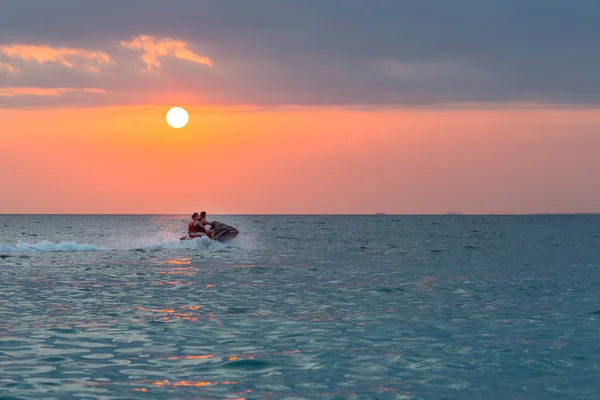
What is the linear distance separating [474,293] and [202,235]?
31671mm

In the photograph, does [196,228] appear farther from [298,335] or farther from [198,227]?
[298,335]

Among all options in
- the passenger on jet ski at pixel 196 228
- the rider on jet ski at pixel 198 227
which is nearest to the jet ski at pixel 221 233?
the rider on jet ski at pixel 198 227

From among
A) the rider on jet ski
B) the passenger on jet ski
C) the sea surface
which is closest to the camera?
the sea surface

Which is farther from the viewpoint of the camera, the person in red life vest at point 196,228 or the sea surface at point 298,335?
the person in red life vest at point 196,228

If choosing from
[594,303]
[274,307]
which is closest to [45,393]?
[274,307]

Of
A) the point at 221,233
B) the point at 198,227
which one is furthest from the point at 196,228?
the point at 221,233

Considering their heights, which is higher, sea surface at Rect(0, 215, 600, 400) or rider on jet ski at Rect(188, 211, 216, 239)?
rider on jet ski at Rect(188, 211, 216, 239)

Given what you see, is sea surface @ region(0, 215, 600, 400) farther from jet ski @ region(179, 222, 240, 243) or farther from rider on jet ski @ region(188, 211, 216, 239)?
jet ski @ region(179, 222, 240, 243)

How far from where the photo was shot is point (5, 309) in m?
21.0

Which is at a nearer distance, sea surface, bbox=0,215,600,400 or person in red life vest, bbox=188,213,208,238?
sea surface, bbox=0,215,600,400

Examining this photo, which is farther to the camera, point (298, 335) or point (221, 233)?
point (221, 233)

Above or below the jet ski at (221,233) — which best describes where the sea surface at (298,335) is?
below

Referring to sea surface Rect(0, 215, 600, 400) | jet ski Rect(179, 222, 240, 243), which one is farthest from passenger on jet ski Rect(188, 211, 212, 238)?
sea surface Rect(0, 215, 600, 400)

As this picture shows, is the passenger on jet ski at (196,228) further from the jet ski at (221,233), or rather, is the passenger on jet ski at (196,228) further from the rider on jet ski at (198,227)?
the jet ski at (221,233)
